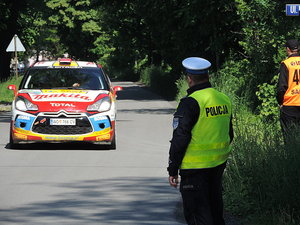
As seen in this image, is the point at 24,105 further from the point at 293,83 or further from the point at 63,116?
the point at 293,83

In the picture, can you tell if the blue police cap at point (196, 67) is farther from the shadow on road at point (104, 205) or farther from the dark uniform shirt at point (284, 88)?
the dark uniform shirt at point (284, 88)

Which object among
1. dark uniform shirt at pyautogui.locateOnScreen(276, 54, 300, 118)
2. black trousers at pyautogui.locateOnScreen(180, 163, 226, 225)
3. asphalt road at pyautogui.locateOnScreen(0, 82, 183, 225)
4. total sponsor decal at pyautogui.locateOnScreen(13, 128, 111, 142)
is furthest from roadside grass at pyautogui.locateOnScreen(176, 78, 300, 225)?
total sponsor decal at pyautogui.locateOnScreen(13, 128, 111, 142)

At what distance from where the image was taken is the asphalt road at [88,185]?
9.54 meters

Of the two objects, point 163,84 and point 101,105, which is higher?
point 101,105

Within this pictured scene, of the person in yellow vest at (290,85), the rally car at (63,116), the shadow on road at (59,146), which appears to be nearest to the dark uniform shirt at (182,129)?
the person in yellow vest at (290,85)

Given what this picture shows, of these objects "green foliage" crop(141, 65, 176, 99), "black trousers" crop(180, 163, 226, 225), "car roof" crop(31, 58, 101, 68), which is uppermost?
"car roof" crop(31, 58, 101, 68)

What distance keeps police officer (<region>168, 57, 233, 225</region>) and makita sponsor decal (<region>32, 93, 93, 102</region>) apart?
32.0ft

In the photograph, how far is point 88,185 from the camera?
11914 mm

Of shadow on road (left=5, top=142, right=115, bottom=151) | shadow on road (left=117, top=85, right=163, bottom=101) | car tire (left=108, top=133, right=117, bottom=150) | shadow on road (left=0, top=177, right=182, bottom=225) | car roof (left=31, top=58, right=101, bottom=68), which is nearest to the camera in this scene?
shadow on road (left=0, top=177, right=182, bottom=225)

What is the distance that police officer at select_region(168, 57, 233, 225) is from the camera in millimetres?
6680

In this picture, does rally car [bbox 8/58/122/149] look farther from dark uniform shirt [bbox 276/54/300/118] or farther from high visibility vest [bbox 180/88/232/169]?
high visibility vest [bbox 180/88/232/169]

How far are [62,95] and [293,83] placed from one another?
6130mm

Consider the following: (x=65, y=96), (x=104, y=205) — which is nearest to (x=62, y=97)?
(x=65, y=96)

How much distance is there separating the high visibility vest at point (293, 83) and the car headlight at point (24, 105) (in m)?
6.02
